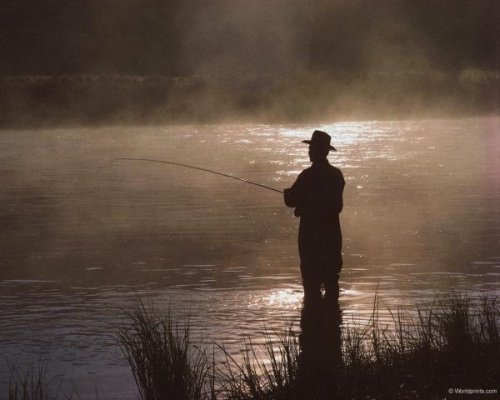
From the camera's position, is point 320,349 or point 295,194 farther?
point 295,194

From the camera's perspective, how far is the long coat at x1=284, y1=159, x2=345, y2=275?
935 centimetres

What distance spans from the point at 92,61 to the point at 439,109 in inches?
1798

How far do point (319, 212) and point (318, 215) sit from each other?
33 mm

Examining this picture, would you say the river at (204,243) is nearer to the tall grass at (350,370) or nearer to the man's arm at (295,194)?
the tall grass at (350,370)

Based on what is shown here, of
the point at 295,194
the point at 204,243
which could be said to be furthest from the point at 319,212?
the point at 204,243

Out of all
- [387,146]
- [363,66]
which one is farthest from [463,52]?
[387,146]

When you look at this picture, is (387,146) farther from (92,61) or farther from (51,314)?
(92,61)

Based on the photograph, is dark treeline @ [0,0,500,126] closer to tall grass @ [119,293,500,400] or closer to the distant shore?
the distant shore

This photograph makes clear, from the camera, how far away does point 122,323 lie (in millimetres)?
10039

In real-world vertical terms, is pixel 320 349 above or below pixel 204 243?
below

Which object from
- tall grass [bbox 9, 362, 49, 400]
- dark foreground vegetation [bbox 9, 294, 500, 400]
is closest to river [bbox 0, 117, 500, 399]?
tall grass [bbox 9, 362, 49, 400]

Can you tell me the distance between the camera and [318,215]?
945cm

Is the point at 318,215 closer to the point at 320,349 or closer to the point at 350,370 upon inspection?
the point at 320,349

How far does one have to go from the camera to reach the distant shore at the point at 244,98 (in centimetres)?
5281
